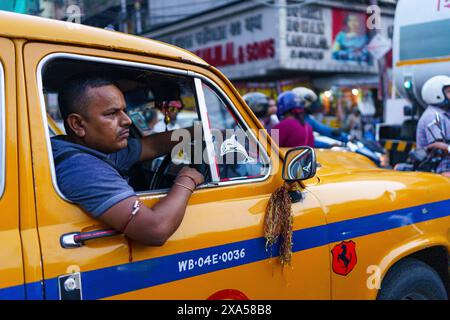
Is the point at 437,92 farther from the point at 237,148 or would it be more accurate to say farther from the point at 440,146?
the point at 237,148

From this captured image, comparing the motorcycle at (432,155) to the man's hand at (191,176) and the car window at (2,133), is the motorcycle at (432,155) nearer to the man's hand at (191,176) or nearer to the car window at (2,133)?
the man's hand at (191,176)

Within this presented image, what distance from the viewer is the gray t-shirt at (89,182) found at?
5.76 ft

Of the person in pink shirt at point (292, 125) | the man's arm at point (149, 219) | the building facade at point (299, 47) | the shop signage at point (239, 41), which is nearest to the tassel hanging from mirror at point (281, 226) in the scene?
the man's arm at point (149, 219)

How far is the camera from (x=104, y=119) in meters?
1.99

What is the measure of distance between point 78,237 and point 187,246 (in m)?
0.43

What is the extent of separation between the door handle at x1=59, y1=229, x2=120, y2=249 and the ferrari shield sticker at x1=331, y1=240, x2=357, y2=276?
1.16 metres

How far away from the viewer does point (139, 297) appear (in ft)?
5.81

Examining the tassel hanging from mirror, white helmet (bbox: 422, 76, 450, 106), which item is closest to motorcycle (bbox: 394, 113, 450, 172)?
white helmet (bbox: 422, 76, 450, 106)

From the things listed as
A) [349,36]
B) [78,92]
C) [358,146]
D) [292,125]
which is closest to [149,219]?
[78,92]

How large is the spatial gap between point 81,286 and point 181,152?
1.20 meters

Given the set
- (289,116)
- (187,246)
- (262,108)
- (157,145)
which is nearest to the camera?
(187,246)

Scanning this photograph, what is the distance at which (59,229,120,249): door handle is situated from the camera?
1.67m
